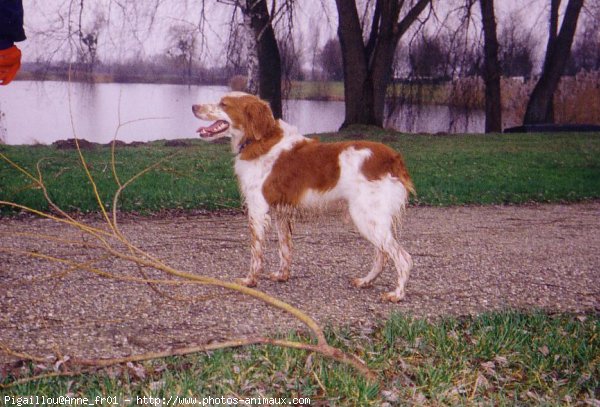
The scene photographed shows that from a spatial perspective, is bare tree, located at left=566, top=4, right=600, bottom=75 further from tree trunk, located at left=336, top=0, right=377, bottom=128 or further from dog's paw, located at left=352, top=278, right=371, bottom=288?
dog's paw, located at left=352, top=278, right=371, bottom=288

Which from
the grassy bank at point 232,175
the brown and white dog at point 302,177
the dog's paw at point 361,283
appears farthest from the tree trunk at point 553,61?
the brown and white dog at point 302,177

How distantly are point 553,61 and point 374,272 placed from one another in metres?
20.9

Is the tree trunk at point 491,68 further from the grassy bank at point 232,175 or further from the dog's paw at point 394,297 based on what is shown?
the dog's paw at point 394,297

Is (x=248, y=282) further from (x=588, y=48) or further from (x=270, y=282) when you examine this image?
(x=588, y=48)

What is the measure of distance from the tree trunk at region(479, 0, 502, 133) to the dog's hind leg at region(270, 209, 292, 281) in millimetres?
17838

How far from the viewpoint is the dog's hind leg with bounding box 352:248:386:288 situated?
18.9 feet

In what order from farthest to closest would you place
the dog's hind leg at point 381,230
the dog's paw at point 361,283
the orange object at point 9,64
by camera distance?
the dog's paw at point 361,283
the dog's hind leg at point 381,230
the orange object at point 9,64

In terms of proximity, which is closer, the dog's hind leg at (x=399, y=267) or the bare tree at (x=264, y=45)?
the dog's hind leg at (x=399, y=267)

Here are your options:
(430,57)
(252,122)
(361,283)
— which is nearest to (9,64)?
(252,122)

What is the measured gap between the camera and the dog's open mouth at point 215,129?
225 inches

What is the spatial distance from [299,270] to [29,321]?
2501 mm

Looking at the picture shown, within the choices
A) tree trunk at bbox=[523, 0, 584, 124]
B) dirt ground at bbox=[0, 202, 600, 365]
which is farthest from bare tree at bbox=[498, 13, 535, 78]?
dirt ground at bbox=[0, 202, 600, 365]

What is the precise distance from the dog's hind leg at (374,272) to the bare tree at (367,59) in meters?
13.0

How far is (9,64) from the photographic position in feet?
13.0
